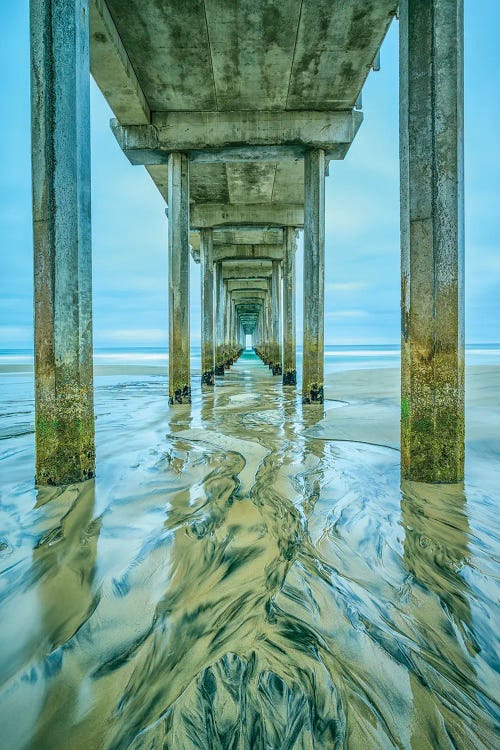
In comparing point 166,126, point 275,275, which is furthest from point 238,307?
point 166,126

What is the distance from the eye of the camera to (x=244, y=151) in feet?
25.8

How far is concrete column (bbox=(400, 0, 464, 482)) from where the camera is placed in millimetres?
2902

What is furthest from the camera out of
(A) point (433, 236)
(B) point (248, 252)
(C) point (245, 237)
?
(B) point (248, 252)

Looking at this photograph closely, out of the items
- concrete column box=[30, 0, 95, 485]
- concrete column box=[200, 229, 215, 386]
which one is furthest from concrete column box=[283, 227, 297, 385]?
concrete column box=[30, 0, 95, 485]

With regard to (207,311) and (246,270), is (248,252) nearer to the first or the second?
(246,270)

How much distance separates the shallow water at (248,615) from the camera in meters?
1.13

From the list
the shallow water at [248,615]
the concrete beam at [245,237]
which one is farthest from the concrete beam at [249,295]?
the shallow water at [248,615]

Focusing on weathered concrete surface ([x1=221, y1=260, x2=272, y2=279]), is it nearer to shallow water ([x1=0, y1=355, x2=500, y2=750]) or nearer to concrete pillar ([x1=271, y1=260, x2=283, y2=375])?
concrete pillar ([x1=271, y1=260, x2=283, y2=375])

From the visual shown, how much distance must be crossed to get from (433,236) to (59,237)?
105 inches

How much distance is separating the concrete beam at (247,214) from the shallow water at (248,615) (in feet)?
37.1

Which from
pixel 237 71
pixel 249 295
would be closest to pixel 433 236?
pixel 237 71

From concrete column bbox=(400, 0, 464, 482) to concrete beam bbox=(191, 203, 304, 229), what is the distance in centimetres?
1007

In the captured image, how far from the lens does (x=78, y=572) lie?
186 cm

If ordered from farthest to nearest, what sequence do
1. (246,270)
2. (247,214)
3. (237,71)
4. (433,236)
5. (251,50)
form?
(246,270)
(247,214)
(237,71)
(251,50)
(433,236)
